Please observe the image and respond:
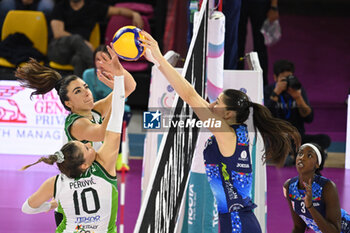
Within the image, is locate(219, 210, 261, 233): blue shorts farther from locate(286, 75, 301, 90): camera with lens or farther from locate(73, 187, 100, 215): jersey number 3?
locate(286, 75, 301, 90): camera with lens

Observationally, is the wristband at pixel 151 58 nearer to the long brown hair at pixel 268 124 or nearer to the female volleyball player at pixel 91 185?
the female volleyball player at pixel 91 185

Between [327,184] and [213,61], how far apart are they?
1.39 metres

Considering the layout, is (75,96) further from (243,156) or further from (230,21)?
(230,21)

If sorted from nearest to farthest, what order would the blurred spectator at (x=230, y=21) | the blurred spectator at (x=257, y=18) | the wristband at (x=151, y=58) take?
the wristband at (x=151, y=58)
the blurred spectator at (x=230, y=21)
the blurred spectator at (x=257, y=18)

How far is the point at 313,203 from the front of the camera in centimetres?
537

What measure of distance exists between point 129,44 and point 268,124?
1188 mm

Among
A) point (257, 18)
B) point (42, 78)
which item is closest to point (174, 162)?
point (42, 78)

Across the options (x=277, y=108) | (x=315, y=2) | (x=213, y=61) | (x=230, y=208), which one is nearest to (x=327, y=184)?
(x=230, y=208)

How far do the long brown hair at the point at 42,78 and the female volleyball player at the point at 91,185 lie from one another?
903 mm

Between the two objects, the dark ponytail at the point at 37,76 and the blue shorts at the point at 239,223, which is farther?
the dark ponytail at the point at 37,76

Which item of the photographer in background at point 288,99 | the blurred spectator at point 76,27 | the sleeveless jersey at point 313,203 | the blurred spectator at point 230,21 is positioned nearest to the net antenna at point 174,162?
the sleeveless jersey at point 313,203

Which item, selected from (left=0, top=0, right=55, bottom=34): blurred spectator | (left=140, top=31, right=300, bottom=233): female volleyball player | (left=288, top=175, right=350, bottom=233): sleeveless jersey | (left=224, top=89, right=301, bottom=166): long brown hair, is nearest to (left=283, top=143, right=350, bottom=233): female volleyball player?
(left=288, top=175, right=350, bottom=233): sleeveless jersey

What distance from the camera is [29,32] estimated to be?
10.8m

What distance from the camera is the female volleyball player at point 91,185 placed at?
4.31 meters
